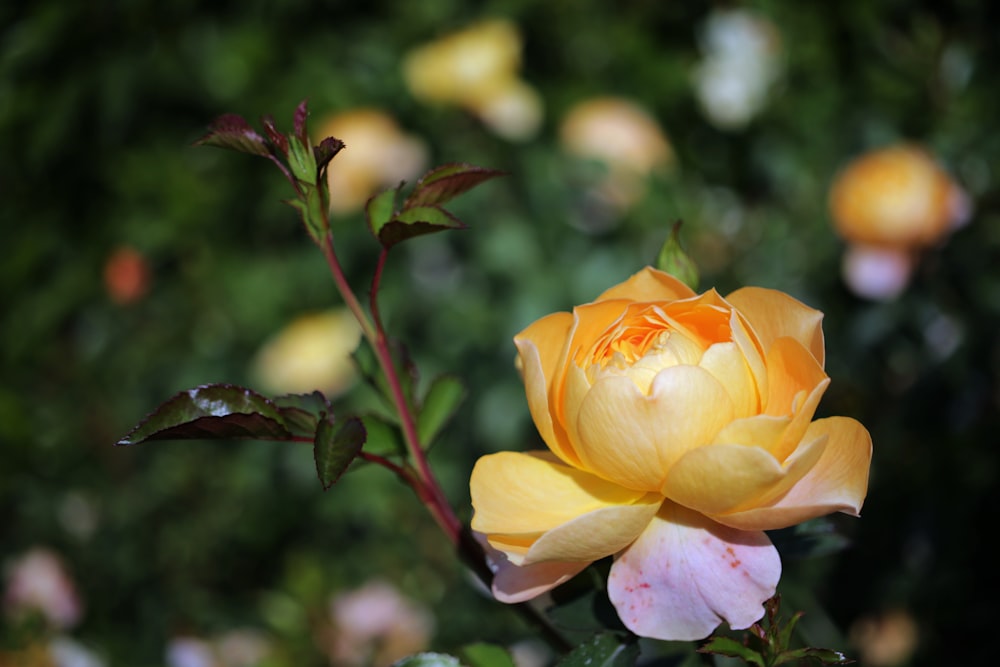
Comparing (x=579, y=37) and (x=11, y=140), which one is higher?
(x=11, y=140)

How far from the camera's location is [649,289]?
17.0 inches

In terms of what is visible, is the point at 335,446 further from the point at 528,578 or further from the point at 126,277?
the point at 126,277

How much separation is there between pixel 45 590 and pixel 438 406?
0.80 metres

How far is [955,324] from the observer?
99 cm

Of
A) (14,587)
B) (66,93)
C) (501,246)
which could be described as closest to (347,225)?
(501,246)

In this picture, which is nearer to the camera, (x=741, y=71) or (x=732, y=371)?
(x=732, y=371)

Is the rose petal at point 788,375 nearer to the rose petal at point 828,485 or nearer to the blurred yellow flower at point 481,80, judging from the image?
the rose petal at point 828,485

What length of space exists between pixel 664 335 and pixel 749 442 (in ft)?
0.23

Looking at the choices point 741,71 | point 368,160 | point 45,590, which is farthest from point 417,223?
point 741,71

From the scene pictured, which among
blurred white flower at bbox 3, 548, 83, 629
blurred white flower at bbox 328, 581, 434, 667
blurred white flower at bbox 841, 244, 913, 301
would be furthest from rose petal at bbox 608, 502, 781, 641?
blurred white flower at bbox 3, 548, 83, 629

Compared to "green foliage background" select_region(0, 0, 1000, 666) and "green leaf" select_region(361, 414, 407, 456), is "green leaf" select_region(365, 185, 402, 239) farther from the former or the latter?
"green foliage background" select_region(0, 0, 1000, 666)

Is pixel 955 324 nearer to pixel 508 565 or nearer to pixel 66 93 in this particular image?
pixel 508 565

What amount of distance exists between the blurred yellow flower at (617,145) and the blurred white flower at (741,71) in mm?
324

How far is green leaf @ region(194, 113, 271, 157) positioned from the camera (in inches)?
15.7
